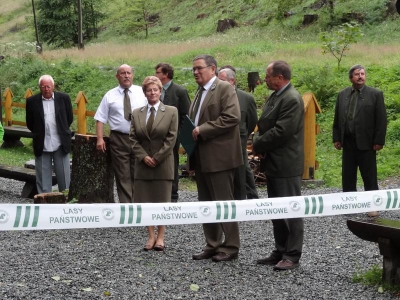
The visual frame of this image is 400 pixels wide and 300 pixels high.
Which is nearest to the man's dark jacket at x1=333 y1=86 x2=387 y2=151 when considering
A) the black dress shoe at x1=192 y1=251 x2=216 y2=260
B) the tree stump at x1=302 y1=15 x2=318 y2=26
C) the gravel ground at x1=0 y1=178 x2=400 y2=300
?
the gravel ground at x1=0 y1=178 x2=400 y2=300

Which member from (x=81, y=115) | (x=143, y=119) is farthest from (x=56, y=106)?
(x=81, y=115)

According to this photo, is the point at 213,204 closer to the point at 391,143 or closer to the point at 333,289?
the point at 333,289

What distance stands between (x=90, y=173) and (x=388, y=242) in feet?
15.3

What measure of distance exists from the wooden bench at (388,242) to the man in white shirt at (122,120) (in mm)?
3655

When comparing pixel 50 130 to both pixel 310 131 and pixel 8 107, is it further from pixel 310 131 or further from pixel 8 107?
pixel 8 107

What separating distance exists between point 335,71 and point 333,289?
1627 centimetres

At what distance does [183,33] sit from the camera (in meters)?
54.1

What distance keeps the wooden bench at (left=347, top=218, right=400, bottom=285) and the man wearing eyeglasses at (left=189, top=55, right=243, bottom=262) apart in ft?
4.87

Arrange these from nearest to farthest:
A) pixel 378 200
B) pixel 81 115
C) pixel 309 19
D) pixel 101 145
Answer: pixel 378 200, pixel 101 145, pixel 81 115, pixel 309 19

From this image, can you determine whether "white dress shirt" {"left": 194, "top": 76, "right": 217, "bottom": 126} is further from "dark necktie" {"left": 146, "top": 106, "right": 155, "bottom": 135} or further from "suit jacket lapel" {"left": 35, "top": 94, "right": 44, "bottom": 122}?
"suit jacket lapel" {"left": 35, "top": 94, "right": 44, "bottom": 122}

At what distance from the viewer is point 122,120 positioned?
9.73 meters

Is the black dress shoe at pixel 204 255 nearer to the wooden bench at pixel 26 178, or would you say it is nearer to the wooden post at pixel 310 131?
the wooden bench at pixel 26 178

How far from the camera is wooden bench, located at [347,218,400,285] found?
6.62 meters

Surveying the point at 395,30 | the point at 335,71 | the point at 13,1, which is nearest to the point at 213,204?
the point at 335,71
